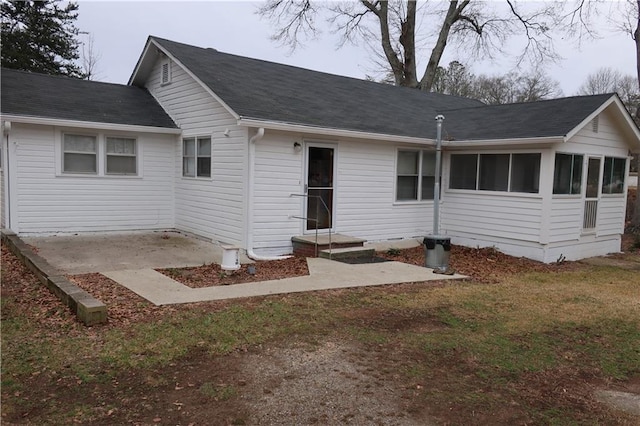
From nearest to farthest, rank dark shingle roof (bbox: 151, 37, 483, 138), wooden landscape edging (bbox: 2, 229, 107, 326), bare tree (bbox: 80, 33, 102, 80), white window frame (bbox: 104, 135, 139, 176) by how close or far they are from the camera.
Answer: wooden landscape edging (bbox: 2, 229, 107, 326), dark shingle roof (bbox: 151, 37, 483, 138), white window frame (bbox: 104, 135, 139, 176), bare tree (bbox: 80, 33, 102, 80)

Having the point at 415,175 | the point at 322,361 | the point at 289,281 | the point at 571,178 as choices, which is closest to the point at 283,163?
the point at 289,281

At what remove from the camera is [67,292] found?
225 inches

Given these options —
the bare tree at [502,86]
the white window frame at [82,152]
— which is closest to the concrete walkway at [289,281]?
the white window frame at [82,152]

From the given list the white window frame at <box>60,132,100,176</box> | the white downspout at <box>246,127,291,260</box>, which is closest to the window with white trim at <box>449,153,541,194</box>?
the white downspout at <box>246,127,291,260</box>

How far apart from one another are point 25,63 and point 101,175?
58.6 ft

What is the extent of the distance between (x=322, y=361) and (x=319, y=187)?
617 cm

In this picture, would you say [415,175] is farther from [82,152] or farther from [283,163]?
[82,152]

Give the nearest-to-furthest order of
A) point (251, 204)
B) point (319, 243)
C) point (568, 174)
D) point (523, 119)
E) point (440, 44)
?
point (251, 204) < point (319, 243) < point (568, 174) < point (523, 119) < point (440, 44)

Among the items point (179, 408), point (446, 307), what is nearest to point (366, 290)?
point (446, 307)

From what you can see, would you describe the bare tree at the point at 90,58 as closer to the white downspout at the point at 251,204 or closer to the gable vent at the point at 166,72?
the gable vent at the point at 166,72

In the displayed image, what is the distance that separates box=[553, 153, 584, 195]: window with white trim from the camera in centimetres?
1053

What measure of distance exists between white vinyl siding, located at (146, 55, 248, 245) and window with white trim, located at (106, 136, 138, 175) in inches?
38.3

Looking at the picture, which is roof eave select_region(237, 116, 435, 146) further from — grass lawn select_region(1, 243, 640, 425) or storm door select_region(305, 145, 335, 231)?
grass lawn select_region(1, 243, 640, 425)

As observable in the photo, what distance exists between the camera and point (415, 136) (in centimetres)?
1142
